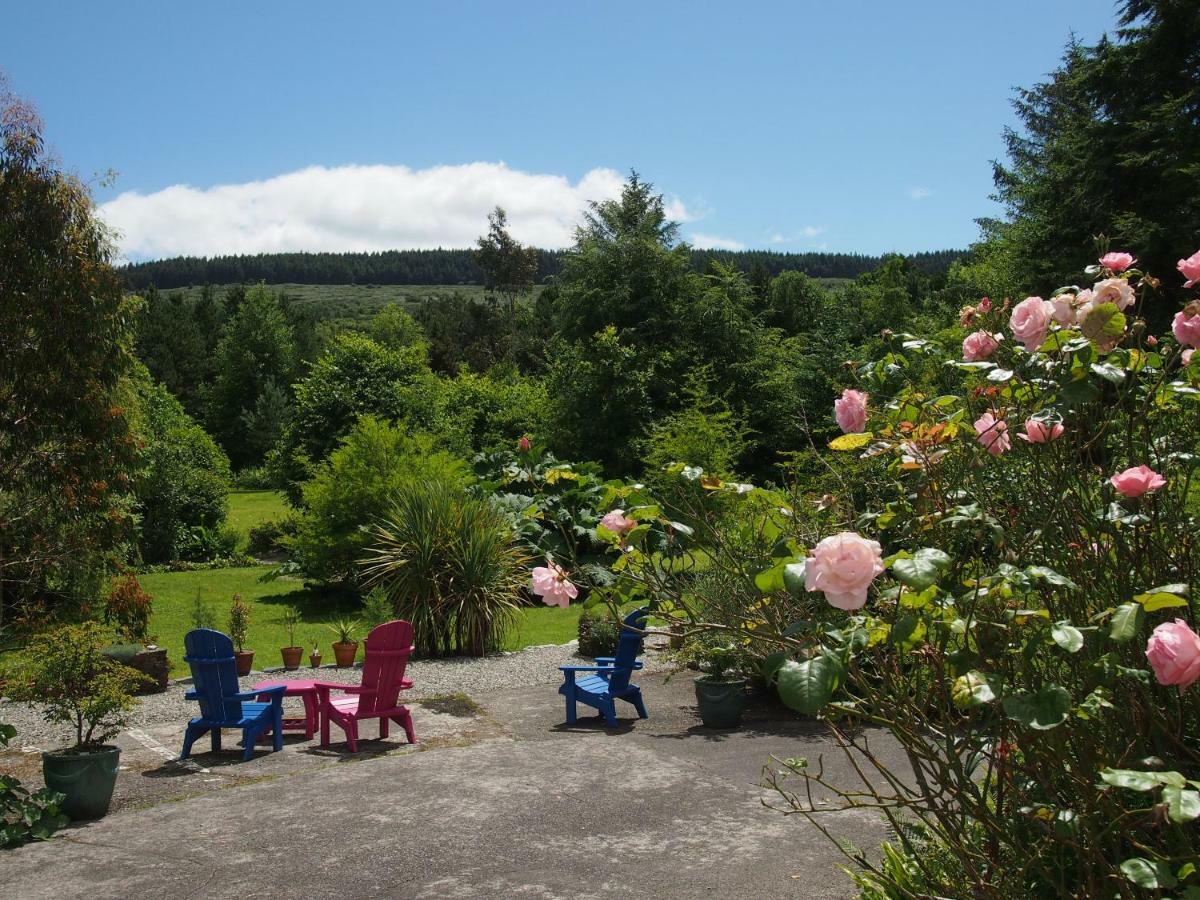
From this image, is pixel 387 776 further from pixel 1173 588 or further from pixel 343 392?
pixel 343 392

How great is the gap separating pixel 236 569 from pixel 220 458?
5.45 meters

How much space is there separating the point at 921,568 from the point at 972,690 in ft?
1.24

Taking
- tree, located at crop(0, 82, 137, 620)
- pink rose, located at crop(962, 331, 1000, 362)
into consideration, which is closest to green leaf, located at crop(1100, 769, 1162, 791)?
pink rose, located at crop(962, 331, 1000, 362)

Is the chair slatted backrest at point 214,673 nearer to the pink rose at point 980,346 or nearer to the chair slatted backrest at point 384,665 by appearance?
the chair slatted backrest at point 384,665

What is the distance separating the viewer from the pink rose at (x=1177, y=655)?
→ 164 centimetres

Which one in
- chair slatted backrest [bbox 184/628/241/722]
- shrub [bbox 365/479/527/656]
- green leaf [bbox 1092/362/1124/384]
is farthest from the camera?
shrub [bbox 365/479/527/656]

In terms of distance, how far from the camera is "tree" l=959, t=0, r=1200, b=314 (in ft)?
52.1

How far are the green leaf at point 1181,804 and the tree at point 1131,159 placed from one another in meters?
15.4

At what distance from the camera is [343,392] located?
20609mm

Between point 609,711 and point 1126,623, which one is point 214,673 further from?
point 1126,623

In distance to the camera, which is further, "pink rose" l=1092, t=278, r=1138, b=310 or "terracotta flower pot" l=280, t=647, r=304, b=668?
"terracotta flower pot" l=280, t=647, r=304, b=668

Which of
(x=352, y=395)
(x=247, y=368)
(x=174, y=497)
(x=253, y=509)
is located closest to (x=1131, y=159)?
(x=352, y=395)

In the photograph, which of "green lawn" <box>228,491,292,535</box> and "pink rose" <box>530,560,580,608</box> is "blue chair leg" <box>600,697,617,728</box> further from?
"green lawn" <box>228,491,292,535</box>

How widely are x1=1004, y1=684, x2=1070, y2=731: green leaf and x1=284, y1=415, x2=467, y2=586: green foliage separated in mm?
13666
